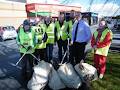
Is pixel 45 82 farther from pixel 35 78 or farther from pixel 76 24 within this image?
pixel 76 24

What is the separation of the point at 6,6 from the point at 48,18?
3627 cm

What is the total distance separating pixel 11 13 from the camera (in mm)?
47188

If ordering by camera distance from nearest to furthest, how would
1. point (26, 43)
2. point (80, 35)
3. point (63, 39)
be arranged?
point (26, 43) → point (80, 35) → point (63, 39)

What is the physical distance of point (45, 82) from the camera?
742cm

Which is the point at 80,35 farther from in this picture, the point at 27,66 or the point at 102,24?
the point at 27,66

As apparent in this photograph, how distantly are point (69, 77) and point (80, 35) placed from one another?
215 cm

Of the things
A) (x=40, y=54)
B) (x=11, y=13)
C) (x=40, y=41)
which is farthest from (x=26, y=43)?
(x=11, y=13)

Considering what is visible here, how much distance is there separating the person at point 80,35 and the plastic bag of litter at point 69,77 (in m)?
1.86

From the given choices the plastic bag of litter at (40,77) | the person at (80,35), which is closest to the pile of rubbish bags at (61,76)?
the plastic bag of litter at (40,77)

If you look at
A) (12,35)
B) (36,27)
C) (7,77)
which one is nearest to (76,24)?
(36,27)

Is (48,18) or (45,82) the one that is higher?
(48,18)

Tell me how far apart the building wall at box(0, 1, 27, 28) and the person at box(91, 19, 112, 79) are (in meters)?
35.7

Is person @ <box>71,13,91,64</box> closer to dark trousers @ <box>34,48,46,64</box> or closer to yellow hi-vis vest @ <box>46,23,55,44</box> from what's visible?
dark trousers @ <box>34,48,46,64</box>

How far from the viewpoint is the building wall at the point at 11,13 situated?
146ft
